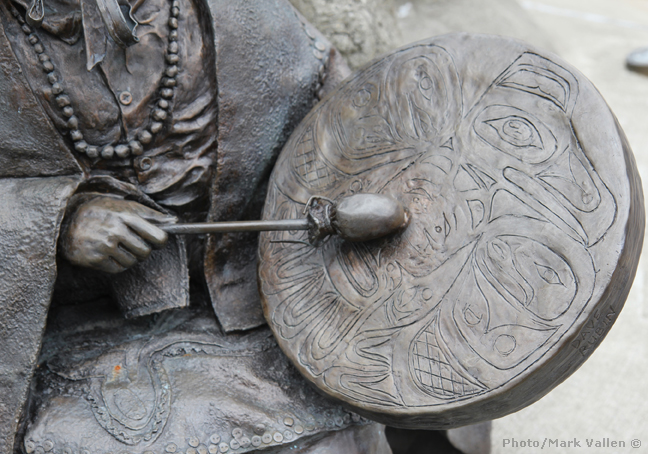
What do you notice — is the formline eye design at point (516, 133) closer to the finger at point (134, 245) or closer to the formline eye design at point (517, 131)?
the formline eye design at point (517, 131)

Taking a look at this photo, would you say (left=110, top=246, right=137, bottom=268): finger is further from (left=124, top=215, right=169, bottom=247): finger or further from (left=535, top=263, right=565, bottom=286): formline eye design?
(left=535, top=263, right=565, bottom=286): formline eye design

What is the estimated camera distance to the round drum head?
3.79ft

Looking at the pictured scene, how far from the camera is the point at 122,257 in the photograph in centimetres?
137

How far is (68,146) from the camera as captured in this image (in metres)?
1.45

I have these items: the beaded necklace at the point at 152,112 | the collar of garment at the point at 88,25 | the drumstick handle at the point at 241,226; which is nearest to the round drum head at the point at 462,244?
the drumstick handle at the point at 241,226

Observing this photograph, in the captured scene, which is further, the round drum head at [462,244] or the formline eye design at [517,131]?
the formline eye design at [517,131]

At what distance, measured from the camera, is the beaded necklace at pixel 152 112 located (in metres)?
1.40

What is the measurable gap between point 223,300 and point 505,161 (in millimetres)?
796

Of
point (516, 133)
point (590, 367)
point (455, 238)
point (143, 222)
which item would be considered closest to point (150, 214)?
point (143, 222)

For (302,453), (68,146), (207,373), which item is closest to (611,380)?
(302,453)

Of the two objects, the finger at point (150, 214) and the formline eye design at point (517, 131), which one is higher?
the formline eye design at point (517, 131)

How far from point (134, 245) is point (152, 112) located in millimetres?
331

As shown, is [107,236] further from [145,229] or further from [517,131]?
[517,131]

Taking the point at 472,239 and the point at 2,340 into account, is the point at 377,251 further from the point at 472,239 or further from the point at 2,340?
the point at 2,340
